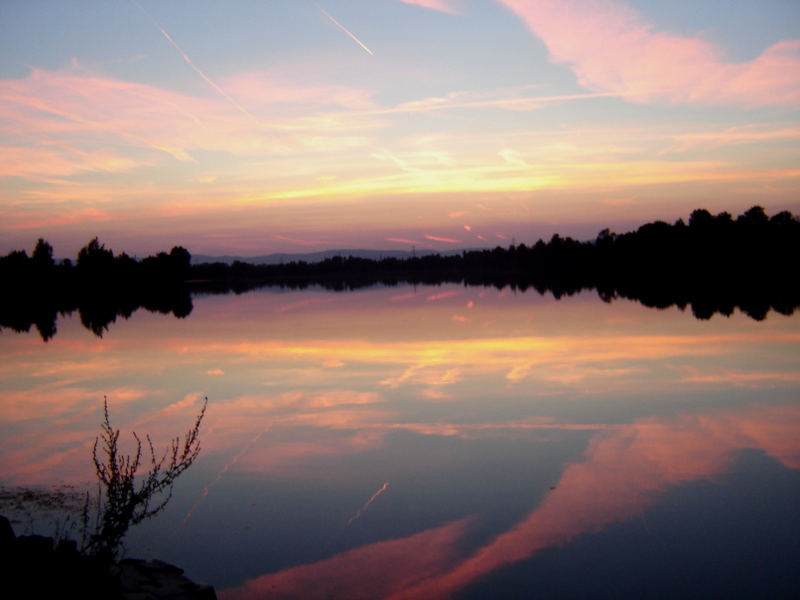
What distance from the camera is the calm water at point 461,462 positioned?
4938 mm

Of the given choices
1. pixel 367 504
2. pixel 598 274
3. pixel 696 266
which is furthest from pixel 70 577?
pixel 598 274

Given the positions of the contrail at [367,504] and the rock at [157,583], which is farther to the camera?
the contrail at [367,504]

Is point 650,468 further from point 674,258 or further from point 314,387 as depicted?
point 674,258

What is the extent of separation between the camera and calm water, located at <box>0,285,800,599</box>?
494 centimetres

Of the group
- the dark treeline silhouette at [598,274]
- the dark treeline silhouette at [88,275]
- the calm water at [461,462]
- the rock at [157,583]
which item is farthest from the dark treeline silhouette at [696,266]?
the rock at [157,583]

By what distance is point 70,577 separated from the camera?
3.98 meters

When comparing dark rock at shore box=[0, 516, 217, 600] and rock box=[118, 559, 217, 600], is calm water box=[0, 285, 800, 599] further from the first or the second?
dark rock at shore box=[0, 516, 217, 600]

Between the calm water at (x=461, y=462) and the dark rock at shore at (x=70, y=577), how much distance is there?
1.40 ft

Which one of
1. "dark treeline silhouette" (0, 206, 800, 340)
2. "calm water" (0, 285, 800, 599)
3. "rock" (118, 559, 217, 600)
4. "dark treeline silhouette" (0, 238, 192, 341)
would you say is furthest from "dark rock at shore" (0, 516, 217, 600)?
"dark treeline silhouette" (0, 238, 192, 341)

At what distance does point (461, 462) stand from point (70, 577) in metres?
4.37

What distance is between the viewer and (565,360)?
559 inches

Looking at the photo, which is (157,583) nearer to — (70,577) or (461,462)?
(70,577)

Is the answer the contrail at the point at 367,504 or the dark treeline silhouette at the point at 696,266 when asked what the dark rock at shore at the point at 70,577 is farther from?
the dark treeline silhouette at the point at 696,266

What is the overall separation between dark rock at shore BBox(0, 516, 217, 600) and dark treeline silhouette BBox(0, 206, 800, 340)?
72.1 feet
